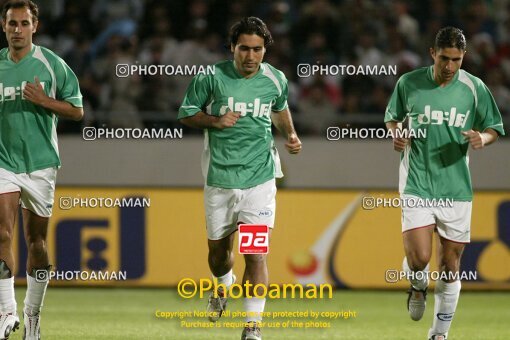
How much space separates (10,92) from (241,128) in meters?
1.61

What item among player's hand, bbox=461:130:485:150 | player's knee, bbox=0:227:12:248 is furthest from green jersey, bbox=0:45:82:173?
player's hand, bbox=461:130:485:150

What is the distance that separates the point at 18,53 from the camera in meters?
7.73

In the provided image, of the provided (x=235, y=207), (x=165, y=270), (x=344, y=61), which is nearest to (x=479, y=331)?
(x=235, y=207)

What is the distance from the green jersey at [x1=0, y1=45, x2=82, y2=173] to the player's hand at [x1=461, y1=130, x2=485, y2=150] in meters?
2.64

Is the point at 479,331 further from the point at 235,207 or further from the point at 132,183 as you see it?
the point at 132,183

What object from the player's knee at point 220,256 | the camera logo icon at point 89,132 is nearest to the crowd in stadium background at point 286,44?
the camera logo icon at point 89,132

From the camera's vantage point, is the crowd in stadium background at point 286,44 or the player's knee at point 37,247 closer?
the player's knee at point 37,247

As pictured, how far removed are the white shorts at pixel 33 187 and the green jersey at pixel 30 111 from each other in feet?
0.14

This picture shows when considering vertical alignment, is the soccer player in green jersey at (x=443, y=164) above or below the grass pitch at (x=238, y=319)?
above

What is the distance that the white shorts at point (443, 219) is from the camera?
796 cm

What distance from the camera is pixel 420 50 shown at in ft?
43.6

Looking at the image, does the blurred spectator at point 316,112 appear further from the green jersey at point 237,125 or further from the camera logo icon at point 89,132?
the green jersey at point 237,125

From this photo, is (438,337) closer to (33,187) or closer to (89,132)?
(33,187)

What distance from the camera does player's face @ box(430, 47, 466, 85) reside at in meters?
7.84
